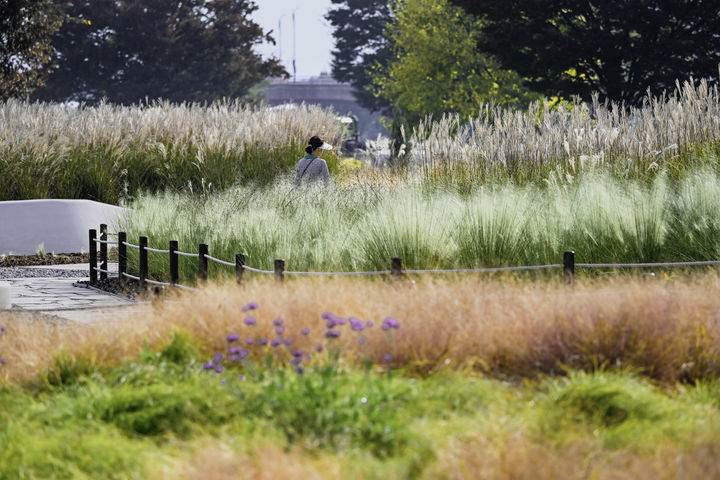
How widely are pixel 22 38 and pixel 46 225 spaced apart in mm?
10237

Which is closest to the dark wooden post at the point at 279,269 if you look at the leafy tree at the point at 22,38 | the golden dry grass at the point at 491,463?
the golden dry grass at the point at 491,463

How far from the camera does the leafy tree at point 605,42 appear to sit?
86.5ft

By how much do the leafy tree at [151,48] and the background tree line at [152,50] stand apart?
0.04 meters

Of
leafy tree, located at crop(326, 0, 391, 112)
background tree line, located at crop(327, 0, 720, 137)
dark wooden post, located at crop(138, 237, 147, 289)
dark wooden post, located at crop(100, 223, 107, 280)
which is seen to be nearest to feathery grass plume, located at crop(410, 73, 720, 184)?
dark wooden post, located at crop(138, 237, 147, 289)

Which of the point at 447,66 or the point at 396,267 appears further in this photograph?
the point at 447,66

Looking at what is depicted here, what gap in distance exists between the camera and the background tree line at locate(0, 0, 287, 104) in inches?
1948

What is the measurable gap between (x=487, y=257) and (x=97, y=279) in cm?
610

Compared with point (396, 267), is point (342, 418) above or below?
below

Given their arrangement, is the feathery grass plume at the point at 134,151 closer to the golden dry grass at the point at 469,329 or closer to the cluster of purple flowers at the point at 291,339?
the golden dry grass at the point at 469,329

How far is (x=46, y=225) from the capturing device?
15133 millimetres

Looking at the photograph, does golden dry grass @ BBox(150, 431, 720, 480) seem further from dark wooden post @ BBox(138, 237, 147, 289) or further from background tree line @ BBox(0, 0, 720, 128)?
background tree line @ BBox(0, 0, 720, 128)

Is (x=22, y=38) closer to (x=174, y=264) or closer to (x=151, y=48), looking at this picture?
(x=174, y=264)

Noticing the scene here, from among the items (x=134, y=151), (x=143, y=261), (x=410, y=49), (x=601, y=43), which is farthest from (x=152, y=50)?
(x=143, y=261)

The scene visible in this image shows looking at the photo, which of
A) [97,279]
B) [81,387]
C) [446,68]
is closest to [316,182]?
A: [97,279]
